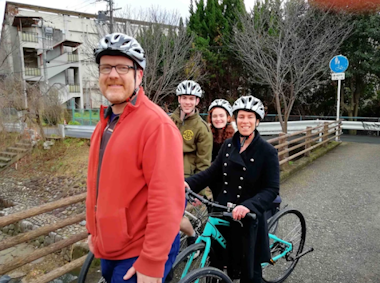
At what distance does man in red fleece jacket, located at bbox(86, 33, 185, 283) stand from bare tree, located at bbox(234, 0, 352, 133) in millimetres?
10339

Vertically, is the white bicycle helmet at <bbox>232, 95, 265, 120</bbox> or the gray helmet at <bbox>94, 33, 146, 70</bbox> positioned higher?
the gray helmet at <bbox>94, 33, 146, 70</bbox>

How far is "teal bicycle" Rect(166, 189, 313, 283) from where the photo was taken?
2422 mm

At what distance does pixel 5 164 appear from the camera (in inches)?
717

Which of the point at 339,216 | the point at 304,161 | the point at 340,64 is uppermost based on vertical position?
the point at 340,64

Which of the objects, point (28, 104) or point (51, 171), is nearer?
point (51, 171)

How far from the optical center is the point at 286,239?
11.5 feet

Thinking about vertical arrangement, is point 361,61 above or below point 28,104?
above

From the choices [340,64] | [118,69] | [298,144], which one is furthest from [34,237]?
[340,64]

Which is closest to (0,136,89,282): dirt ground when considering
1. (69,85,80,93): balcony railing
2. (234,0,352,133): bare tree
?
(234,0,352,133): bare tree

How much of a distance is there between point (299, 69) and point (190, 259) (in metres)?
10.8

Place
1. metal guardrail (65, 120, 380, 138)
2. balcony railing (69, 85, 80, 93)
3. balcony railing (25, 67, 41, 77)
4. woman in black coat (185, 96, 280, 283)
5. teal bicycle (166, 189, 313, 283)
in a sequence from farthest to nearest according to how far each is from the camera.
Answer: balcony railing (69, 85, 80, 93)
balcony railing (25, 67, 41, 77)
metal guardrail (65, 120, 380, 138)
woman in black coat (185, 96, 280, 283)
teal bicycle (166, 189, 313, 283)

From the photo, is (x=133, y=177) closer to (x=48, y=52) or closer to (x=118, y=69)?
(x=118, y=69)

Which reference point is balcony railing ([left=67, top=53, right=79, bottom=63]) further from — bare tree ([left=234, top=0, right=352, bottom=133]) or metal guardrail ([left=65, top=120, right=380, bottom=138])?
bare tree ([left=234, top=0, right=352, bottom=133])

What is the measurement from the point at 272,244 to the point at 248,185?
3.28ft
